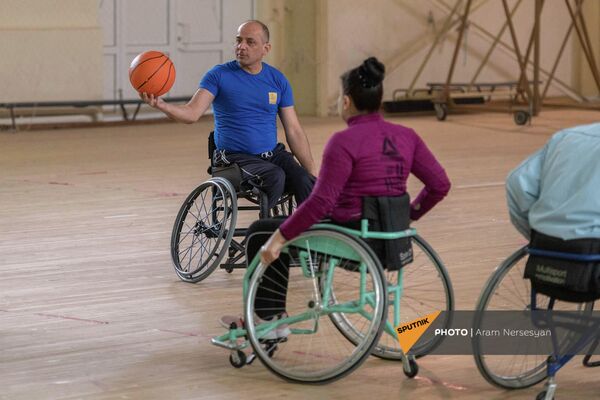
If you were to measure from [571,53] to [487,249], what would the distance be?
12.0 meters

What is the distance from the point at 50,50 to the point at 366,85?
10.3 metres

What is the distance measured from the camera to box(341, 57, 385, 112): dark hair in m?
4.13

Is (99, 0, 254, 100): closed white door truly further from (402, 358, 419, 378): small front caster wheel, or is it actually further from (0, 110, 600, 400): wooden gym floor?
(402, 358, 419, 378): small front caster wheel

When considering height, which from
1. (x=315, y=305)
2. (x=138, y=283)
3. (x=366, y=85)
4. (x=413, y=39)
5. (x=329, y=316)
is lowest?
(x=413, y=39)

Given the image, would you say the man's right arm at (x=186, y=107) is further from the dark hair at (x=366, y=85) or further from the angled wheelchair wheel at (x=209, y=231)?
the dark hair at (x=366, y=85)

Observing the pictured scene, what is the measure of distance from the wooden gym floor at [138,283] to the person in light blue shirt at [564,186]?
2.12 ft

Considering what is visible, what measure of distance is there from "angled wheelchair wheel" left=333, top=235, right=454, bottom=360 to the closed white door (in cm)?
863

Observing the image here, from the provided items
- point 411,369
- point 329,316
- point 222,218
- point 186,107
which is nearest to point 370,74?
point 329,316

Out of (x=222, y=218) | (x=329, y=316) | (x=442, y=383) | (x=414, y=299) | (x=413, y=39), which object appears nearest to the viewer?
(x=442, y=383)

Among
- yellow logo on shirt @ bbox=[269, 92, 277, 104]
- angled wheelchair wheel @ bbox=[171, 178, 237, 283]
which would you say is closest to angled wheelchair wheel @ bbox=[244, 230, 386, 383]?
angled wheelchair wheel @ bbox=[171, 178, 237, 283]

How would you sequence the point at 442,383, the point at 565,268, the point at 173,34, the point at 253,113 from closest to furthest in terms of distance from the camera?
1. the point at 565,268
2. the point at 442,383
3. the point at 253,113
4. the point at 173,34

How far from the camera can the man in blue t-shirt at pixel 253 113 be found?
589cm

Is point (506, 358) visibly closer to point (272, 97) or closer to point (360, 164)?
point (360, 164)

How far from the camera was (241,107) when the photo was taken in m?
6.07
